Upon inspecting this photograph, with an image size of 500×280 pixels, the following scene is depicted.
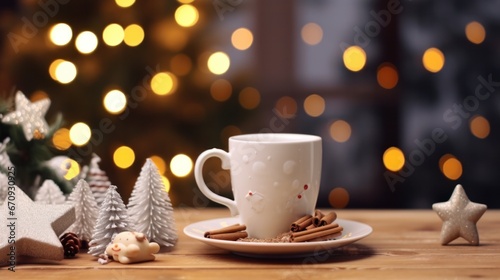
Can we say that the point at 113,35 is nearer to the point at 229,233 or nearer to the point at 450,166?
the point at 450,166

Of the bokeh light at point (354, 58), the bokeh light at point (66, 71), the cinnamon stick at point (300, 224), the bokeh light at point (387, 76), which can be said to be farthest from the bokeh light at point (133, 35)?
the cinnamon stick at point (300, 224)

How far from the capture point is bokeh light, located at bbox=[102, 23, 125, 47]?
2.40 metres

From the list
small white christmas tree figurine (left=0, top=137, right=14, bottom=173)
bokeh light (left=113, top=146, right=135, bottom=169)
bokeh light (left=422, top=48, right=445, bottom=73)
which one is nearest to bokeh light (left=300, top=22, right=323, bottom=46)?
bokeh light (left=422, top=48, right=445, bottom=73)

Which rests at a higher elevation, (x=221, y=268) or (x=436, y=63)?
(x=436, y=63)

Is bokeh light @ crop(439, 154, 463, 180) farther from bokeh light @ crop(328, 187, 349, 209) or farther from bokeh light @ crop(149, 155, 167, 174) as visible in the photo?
bokeh light @ crop(149, 155, 167, 174)

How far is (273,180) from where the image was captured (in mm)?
966

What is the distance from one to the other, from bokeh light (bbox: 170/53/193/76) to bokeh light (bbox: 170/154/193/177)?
318 mm

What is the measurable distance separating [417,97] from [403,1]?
40 cm

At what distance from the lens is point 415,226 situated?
1182 millimetres

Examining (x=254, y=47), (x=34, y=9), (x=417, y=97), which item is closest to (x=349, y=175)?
(x=417, y=97)

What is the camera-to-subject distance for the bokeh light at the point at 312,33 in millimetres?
2842

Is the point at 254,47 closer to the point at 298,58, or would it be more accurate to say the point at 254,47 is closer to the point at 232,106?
the point at 298,58

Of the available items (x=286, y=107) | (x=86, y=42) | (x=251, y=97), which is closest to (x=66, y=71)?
(x=86, y=42)

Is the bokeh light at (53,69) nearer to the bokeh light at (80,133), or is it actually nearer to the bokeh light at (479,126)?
the bokeh light at (80,133)
